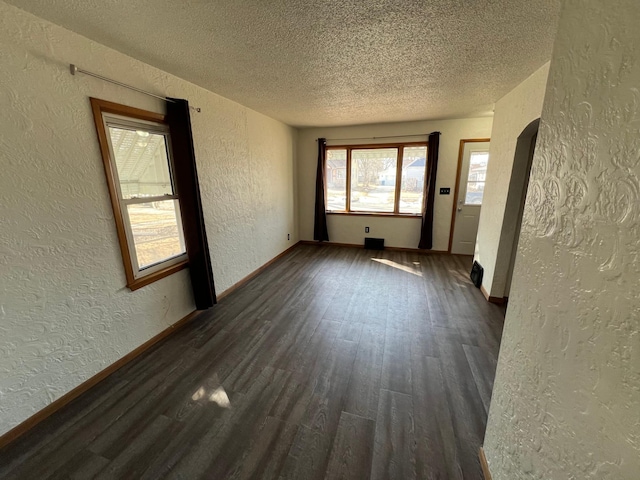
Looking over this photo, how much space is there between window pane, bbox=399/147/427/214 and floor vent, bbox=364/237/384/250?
72 centimetres

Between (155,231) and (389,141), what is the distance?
158 inches

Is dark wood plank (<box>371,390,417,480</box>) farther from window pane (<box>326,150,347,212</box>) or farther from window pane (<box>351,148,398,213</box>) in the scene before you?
window pane (<box>326,150,347,212</box>)

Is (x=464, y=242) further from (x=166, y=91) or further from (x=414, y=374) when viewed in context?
(x=166, y=91)

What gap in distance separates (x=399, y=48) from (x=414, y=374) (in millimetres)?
2340

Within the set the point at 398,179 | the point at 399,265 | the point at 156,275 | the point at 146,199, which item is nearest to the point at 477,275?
the point at 399,265

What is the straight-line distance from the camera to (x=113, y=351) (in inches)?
77.6

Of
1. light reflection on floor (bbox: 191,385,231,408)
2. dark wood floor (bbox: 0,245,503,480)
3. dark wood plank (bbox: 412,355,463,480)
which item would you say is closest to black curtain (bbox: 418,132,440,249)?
dark wood floor (bbox: 0,245,503,480)

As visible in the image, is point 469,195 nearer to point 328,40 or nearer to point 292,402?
point 328,40

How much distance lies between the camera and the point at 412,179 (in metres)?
4.78

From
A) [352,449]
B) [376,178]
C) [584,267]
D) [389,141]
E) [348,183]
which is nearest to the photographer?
[584,267]

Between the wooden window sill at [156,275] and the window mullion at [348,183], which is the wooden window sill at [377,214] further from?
the wooden window sill at [156,275]

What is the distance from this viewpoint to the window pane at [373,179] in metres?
4.84

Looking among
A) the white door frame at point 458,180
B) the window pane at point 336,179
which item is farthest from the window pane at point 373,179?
the white door frame at point 458,180

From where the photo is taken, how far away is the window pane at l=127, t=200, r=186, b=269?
214 cm
